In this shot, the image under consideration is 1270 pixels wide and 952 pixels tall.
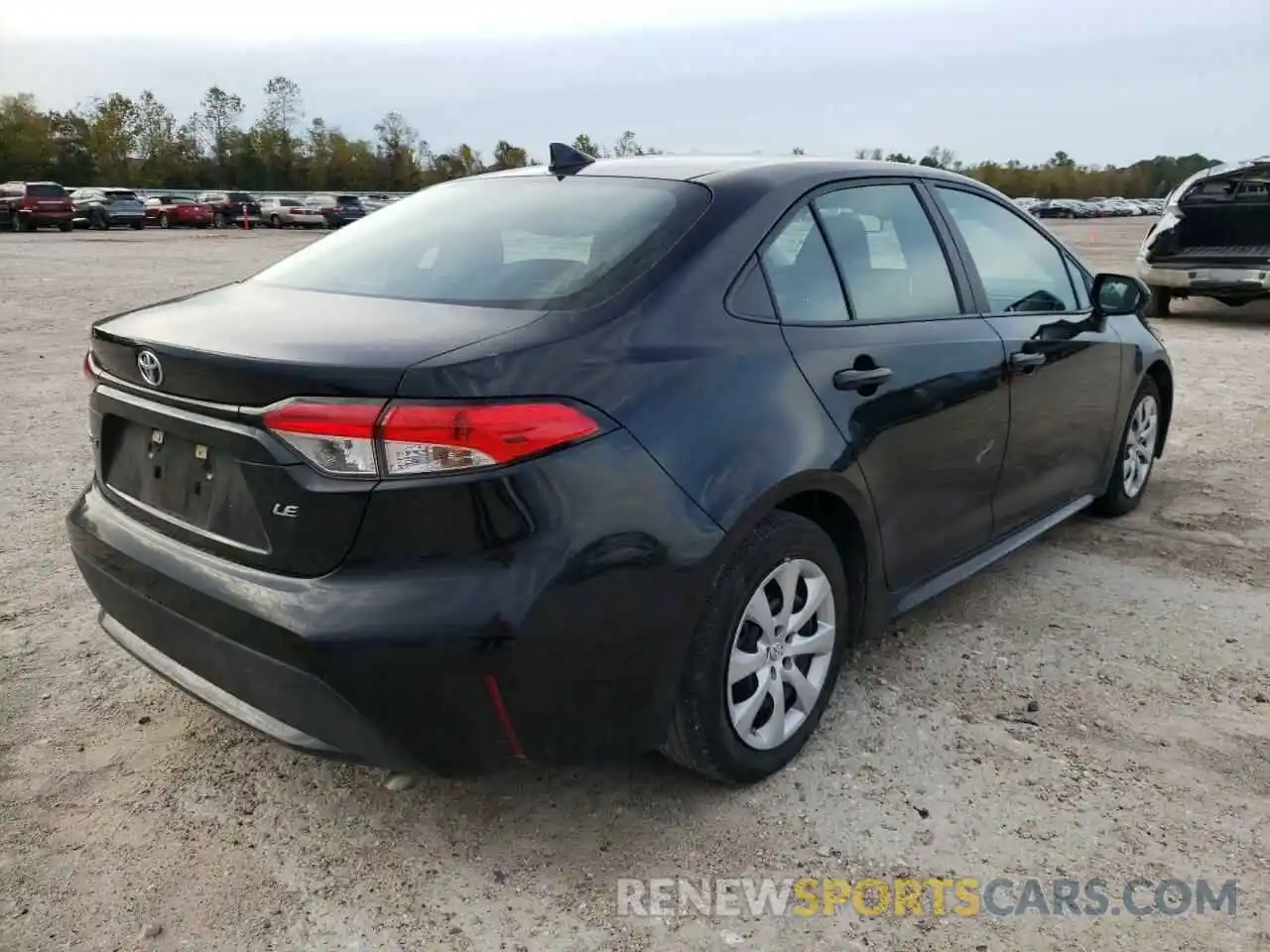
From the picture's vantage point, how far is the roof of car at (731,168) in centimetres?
294

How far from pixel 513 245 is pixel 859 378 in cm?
101

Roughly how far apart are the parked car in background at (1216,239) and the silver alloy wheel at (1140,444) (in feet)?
22.3

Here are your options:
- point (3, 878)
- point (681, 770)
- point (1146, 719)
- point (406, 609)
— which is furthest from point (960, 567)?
point (3, 878)

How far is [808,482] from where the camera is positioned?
2.67 m

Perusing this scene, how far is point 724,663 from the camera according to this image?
2.54m

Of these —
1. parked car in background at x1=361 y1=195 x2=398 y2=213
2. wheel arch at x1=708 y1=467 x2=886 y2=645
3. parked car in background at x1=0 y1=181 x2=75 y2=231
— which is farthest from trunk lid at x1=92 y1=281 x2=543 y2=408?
parked car in background at x1=361 y1=195 x2=398 y2=213

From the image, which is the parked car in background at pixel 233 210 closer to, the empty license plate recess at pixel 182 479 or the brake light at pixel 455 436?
the empty license plate recess at pixel 182 479

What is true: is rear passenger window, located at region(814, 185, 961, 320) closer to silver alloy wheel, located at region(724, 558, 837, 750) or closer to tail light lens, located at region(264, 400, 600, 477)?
silver alloy wheel, located at region(724, 558, 837, 750)

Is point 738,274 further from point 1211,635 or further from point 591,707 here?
point 1211,635

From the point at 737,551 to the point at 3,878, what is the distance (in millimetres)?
1875

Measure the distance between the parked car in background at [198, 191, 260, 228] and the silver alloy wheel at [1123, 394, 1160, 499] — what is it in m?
45.6

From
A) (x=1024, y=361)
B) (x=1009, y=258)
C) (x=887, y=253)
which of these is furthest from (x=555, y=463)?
(x=1009, y=258)

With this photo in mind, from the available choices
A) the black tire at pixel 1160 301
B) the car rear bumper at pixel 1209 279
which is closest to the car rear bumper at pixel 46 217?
the black tire at pixel 1160 301

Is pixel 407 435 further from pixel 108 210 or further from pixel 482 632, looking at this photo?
pixel 108 210
